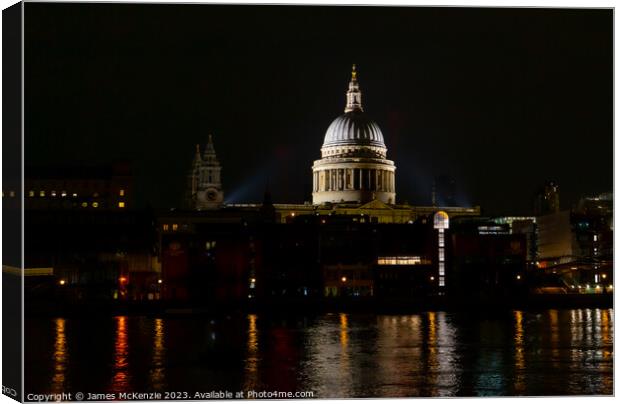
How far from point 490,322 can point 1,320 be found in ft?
80.4

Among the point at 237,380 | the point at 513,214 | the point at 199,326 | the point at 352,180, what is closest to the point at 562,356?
the point at 237,380

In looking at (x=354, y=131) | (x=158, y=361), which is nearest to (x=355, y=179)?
(x=354, y=131)

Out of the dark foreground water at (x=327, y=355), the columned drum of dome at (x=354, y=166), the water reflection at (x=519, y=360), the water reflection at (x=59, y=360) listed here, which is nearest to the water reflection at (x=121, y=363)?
the dark foreground water at (x=327, y=355)

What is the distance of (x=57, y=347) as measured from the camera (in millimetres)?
28219

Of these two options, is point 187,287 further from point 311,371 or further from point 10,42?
point 10,42

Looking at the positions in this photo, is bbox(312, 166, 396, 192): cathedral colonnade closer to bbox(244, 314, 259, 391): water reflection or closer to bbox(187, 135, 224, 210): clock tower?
bbox(187, 135, 224, 210): clock tower

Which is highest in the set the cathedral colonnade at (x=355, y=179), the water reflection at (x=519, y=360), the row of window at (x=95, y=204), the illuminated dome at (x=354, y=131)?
the illuminated dome at (x=354, y=131)

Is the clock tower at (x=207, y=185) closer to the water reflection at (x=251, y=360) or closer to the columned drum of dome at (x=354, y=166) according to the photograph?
the columned drum of dome at (x=354, y=166)

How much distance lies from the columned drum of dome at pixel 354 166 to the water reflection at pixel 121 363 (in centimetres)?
3984


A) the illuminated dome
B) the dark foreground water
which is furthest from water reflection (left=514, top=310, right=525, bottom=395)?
the illuminated dome

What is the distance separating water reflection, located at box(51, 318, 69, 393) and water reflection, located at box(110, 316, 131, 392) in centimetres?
82

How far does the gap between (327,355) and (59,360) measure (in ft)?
17.3

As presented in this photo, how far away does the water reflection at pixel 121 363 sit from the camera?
2086 cm

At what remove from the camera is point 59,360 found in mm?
25375
